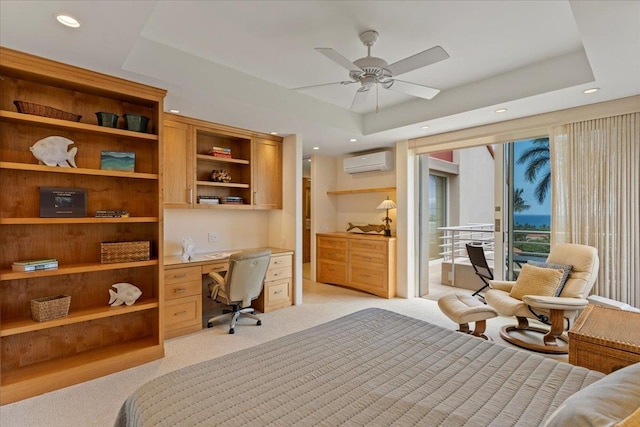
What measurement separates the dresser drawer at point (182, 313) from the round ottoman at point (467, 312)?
262 centimetres

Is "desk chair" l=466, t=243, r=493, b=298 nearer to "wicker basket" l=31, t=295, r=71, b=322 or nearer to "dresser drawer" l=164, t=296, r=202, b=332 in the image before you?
"dresser drawer" l=164, t=296, r=202, b=332

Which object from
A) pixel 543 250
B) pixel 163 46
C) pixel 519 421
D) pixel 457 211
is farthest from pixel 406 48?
pixel 457 211

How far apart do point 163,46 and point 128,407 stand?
Result: 8.45ft

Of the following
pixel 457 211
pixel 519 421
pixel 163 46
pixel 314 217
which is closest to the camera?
pixel 519 421

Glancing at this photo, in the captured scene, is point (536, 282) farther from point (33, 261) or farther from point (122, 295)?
point (33, 261)

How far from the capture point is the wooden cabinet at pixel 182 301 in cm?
331

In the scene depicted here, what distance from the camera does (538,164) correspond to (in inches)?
167

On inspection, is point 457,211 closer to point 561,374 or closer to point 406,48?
point 406,48

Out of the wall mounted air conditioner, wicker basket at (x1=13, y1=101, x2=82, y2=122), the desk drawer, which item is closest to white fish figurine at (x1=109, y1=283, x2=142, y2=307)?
the desk drawer

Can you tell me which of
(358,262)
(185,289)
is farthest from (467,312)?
(185,289)

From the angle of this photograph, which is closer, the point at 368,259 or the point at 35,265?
the point at 35,265

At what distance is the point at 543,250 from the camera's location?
4180 millimetres

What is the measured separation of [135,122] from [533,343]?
14.2 ft

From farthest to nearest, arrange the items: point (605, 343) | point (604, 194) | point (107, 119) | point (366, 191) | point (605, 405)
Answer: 1. point (366, 191)
2. point (604, 194)
3. point (107, 119)
4. point (605, 343)
5. point (605, 405)
